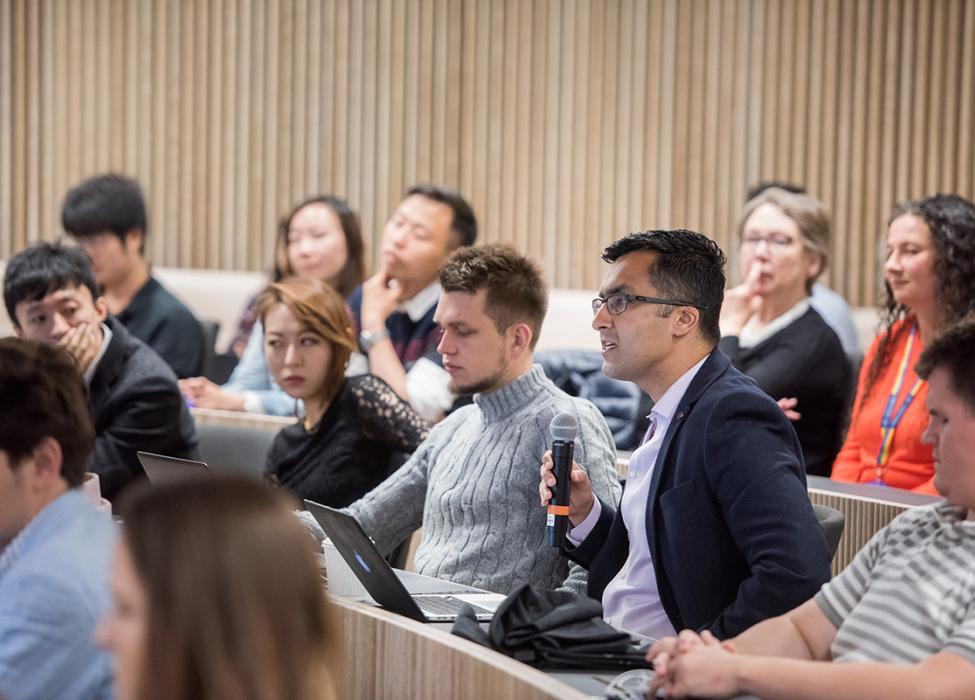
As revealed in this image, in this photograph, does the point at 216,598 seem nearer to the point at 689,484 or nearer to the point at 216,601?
the point at 216,601

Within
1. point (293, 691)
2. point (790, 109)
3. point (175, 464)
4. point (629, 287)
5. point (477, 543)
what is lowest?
point (477, 543)

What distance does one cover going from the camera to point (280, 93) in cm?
711

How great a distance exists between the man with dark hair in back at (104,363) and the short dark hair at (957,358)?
8.24 ft

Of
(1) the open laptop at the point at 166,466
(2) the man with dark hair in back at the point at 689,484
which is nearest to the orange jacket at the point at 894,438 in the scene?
(2) the man with dark hair in back at the point at 689,484

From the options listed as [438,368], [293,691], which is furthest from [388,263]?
[293,691]

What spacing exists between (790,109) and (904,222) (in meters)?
2.03

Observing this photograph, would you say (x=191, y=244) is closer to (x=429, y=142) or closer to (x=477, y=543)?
(x=429, y=142)

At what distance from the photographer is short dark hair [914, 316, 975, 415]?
77.6 inches

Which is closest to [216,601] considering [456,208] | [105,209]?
[456,208]

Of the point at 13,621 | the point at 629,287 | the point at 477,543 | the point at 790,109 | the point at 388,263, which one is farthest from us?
the point at 790,109

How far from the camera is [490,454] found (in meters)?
3.14

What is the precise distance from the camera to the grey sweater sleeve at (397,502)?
11.1 feet

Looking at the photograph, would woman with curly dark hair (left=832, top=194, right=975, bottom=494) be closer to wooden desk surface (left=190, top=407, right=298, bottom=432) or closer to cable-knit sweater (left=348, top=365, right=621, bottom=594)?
cable-knit sweater (left=348, top=365, right=621, bottom=594)

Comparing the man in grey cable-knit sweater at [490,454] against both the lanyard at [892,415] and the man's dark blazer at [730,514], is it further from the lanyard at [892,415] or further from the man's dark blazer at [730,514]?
the lanyard at [892,415]
